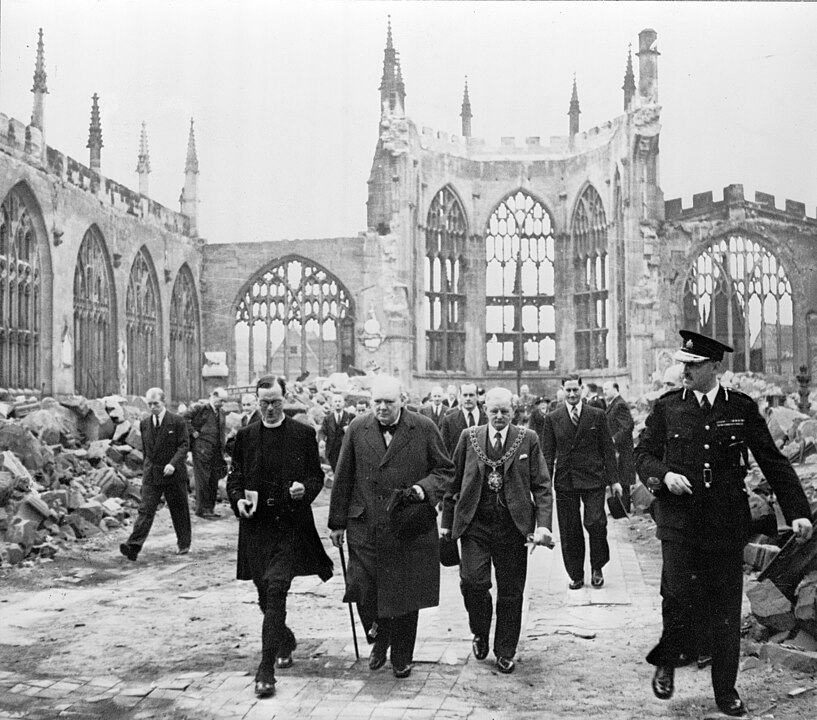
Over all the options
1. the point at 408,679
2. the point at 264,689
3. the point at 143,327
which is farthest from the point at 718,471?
the point at 143,327

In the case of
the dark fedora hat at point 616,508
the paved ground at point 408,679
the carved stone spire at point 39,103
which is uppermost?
the carved stone spire at point 39,103

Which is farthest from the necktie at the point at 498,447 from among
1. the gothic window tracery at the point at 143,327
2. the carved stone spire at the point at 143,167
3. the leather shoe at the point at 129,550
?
the carved stone spire at the point at 143,167

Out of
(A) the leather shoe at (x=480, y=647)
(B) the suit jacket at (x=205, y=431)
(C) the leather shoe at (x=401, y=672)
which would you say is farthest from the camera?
(B) the suit jacket at (x=205, y=431)

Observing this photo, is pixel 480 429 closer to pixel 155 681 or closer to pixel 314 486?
pixel 314 486

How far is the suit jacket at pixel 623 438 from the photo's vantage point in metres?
12.4

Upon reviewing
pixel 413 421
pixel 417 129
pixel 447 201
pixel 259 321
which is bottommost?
pixel 413 421

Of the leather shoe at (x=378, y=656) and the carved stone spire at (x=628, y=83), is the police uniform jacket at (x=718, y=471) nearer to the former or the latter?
the leather shoe at (x=378, y=656)

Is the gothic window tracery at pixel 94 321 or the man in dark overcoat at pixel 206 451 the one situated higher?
the gothic window tracery at pixel 94 321

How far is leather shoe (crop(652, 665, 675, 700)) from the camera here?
17.4 feet

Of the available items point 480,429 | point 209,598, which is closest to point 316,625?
point 209,598

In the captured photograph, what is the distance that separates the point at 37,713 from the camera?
5430mm

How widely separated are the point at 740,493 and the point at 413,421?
2.13 m

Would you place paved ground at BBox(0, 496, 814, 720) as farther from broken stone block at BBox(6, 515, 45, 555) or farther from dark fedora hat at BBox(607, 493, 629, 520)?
broken stone block at BBox(6, 515, 45, 555)

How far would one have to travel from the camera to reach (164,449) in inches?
425
